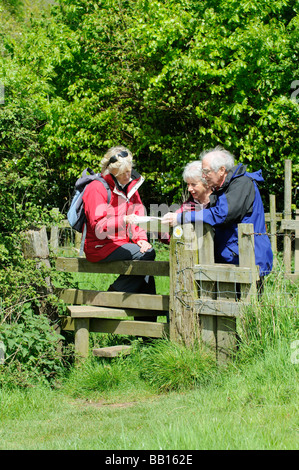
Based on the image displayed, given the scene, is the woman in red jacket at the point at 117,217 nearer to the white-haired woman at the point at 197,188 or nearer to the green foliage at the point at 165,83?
the white-haired woman at the point at 197,188

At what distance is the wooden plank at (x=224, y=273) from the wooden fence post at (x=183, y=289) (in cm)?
9

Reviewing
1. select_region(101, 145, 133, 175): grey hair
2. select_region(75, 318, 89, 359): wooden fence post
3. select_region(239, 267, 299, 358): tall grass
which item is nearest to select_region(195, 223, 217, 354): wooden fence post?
select_region(239, 267, 299, 358): tall grass

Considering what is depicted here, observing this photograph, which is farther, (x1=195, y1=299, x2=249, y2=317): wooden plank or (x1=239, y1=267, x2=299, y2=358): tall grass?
(x1=195, y1=299, x2=249, y2=317): wooden plank

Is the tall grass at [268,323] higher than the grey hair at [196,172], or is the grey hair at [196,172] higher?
the grey hair at [196,172]

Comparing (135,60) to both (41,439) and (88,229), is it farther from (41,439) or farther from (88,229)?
(41,439)

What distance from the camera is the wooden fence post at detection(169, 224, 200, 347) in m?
5.16

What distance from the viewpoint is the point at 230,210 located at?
16.3ft

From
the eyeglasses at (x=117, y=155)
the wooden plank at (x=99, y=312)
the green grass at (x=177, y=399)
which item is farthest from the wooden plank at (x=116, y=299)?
the eyeglasses at (x=117, y=155)

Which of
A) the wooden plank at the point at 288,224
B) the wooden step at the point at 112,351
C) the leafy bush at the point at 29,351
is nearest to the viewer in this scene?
the leafy bush at the point at 29,351

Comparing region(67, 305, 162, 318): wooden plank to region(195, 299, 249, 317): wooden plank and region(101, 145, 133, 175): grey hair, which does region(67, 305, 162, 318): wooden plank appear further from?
region(101, 145, 133, 175): grey hair

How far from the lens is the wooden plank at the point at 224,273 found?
4887mm

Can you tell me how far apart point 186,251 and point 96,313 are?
1103mm

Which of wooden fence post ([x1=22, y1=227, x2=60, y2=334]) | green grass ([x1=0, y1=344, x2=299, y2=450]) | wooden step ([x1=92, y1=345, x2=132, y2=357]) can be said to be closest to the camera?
green grass ([x1=0, y1=344, x2=299, y2=450])

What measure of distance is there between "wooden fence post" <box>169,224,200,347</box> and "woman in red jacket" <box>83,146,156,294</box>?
484 mm
